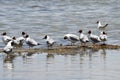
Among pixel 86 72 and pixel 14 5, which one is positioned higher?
pixel 14 5

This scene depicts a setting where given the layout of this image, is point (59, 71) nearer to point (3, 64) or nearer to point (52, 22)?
point (3, 64)

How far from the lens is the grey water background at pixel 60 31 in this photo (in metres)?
18.2

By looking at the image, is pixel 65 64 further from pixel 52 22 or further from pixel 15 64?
pixel 52 22

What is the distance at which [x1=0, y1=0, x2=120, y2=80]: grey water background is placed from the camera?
18203mm

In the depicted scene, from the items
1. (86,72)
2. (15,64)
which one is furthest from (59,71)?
(15,64)

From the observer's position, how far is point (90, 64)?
65.1 feet

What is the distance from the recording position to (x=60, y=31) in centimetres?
3216

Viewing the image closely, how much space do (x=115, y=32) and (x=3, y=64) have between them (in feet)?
41.1

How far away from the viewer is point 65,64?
19.9 metres

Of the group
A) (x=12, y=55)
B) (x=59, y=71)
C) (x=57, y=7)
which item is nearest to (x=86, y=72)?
(x=59, y=71)

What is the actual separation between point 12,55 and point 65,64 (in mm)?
3166

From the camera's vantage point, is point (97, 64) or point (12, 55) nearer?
point (97, 64)

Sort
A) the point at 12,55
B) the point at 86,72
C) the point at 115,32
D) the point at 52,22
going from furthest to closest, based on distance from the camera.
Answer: the point at 52,22
the point at 115,32
the point at 12,55
the point at 86,72

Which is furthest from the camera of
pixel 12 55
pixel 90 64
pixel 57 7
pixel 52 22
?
pixel 57 7
